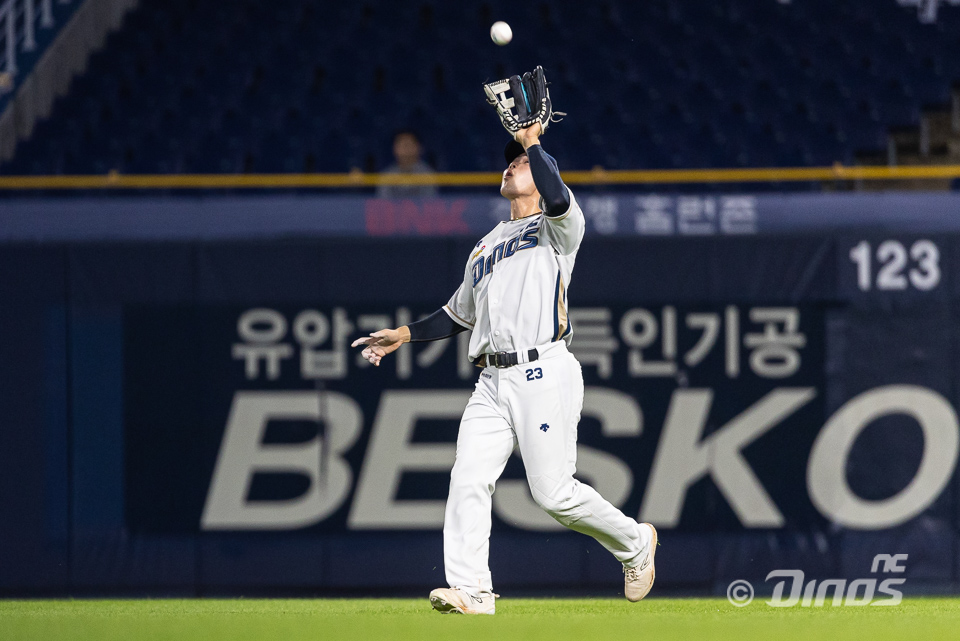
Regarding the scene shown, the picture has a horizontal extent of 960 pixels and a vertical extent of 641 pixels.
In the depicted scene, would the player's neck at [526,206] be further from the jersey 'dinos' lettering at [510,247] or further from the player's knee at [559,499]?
the player's knee at [559,499]

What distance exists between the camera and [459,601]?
474cm

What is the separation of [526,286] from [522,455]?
679mm

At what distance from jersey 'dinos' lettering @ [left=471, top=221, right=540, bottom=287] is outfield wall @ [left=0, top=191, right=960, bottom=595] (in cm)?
197

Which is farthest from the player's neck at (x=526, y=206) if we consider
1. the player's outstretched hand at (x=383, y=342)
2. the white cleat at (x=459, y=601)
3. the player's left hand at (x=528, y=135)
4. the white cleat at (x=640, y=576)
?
the white cleat at (x=459, y=601)

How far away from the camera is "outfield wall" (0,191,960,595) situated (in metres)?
6.98

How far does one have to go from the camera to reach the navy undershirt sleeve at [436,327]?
5.36 meters

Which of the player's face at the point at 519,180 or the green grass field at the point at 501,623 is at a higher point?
the player's face at the point at 519,180

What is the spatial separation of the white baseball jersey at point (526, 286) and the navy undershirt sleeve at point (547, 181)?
127mm

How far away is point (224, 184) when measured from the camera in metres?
7.38

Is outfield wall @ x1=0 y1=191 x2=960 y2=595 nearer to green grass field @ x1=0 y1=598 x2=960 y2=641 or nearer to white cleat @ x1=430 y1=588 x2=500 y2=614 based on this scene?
green grass field @ x1=0 y1=598 x2=960 y2=641

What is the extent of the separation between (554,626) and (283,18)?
8312 mm

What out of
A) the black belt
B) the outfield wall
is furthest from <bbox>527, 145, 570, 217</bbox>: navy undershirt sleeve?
the outfield wall

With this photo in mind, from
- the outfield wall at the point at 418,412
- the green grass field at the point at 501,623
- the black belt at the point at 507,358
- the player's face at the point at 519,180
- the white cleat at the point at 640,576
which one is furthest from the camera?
the outfield wall at the point at 418,412

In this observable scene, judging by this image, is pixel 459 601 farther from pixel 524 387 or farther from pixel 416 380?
pixel 416 380
